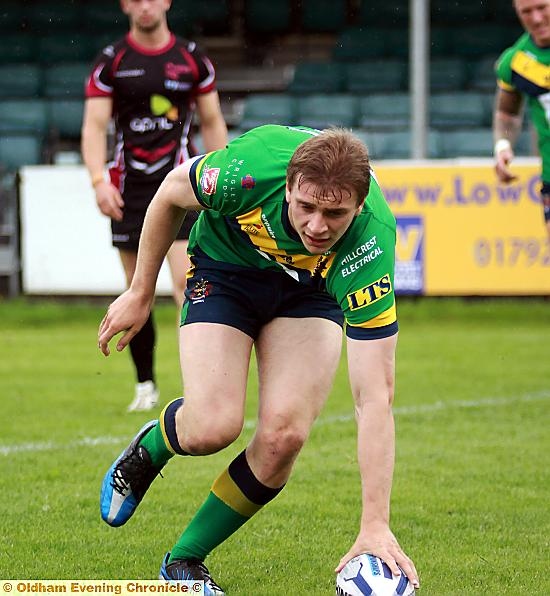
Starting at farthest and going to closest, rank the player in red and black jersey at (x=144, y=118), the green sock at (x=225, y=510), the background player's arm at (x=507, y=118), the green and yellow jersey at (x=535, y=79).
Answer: the background player's arm at (x=507, y=118) → the green and yellow jersey at (x=535, y=79) → the player in red and black jersey at (x=144, y=118) → the green sock at (x=225, y=510)

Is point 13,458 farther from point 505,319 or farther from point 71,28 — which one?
point 71,28

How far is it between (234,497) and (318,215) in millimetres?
1078

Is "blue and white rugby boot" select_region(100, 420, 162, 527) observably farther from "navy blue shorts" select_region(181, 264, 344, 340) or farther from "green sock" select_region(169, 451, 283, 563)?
"navy blue shorts" select_region(181, 264, 344, 340)

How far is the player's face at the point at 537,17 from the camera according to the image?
7.28 m

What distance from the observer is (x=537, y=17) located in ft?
24.2

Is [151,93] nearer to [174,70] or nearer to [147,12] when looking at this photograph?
[174,70]

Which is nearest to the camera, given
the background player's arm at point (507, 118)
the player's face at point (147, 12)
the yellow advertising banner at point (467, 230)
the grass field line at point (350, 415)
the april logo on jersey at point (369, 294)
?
the april logo on jersey at point (369, 294)

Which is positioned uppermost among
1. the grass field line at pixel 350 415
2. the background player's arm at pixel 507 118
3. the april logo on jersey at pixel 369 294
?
the april logo on jersey at pixel 369 294

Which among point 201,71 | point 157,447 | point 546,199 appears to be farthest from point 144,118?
point 157,447

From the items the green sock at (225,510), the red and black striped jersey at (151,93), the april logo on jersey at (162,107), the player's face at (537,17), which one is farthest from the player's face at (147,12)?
the green sock at (225,510)

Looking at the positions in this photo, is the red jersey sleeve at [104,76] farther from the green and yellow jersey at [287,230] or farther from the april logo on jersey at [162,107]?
the green and yellow jersey at [287,230]

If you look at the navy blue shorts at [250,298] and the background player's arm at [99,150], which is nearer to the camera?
the navy blue shorts at [250,298]

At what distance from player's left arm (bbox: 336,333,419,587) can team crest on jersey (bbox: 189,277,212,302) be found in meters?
0.73

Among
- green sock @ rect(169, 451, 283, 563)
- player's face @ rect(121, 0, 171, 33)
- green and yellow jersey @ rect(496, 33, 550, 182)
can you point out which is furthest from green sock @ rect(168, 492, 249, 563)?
green and yellow jersey @ rect(496, 33, 550, 182)
